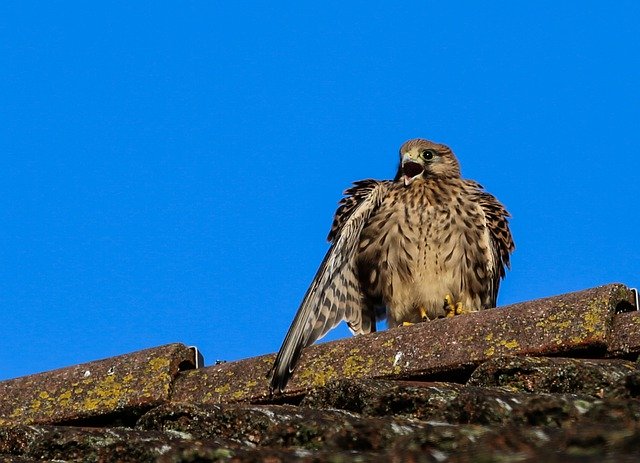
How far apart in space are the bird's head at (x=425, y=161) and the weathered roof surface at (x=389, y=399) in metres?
2.83

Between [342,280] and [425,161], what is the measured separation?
1.36 metres

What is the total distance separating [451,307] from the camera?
7746 millimetres

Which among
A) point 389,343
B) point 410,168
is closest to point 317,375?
point 389,343

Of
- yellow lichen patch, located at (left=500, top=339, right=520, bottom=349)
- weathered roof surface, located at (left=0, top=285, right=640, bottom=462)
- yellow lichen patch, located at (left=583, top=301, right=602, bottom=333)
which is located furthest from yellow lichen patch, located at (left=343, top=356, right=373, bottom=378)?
yellow lichen patch, located at (left=583, top=301, right=602, bottom=333)

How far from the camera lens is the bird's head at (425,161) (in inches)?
325

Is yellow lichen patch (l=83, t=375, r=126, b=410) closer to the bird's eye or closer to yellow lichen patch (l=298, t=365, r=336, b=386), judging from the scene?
yellow lichen patch (l=298, t=365, r=336, b=386)

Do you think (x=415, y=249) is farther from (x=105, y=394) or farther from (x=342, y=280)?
(x=105, y=394)

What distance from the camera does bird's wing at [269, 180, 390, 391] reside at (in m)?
6.67

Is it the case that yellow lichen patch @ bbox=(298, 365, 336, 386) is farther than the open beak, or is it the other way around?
the open beak

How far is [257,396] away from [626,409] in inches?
91.3

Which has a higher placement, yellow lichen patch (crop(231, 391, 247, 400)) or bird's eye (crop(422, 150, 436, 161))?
bird's eye (crop(422, 150, 436, 161))

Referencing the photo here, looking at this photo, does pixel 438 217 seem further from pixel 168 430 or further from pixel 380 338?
pixel 168 430

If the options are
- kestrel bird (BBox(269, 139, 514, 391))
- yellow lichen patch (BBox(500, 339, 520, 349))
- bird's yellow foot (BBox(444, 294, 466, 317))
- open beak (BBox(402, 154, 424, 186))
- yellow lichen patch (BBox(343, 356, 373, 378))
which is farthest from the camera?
open beak (BBox(402, 154, 424, 186))

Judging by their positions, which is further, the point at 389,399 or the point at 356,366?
the point at 356,366
